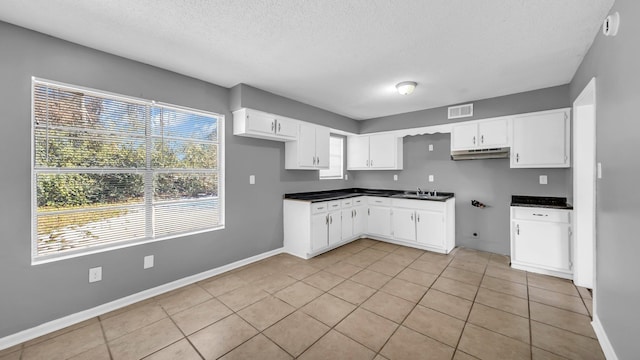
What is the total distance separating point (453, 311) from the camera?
239 centimetres

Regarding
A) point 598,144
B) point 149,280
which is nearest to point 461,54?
point 598,144

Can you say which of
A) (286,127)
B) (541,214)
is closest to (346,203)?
(286,127)

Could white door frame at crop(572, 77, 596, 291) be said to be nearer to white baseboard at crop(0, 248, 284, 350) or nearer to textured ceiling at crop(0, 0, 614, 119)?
textured ceiling at crop(0, 0, 614, 119)

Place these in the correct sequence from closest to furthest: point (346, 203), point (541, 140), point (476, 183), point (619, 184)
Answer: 1. point (619, 184)
2. point (541, 140)
3. point (476, 183)
4. point (346, 203)

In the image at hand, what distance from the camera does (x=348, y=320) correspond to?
2.26 meters

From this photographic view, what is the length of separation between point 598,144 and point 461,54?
4.59ft

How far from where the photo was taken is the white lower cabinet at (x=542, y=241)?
10.2ft

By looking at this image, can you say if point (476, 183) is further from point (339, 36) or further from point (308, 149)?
point (339, 36)

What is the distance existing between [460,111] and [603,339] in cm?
326

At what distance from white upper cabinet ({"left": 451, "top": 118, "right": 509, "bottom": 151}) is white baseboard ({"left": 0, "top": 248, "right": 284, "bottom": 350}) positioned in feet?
13.3

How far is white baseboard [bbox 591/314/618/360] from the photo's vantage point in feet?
5.64

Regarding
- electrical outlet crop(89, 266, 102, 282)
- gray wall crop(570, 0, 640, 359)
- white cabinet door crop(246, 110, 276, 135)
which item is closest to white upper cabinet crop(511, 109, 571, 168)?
gray wall crop(570, 0, 640, 359)

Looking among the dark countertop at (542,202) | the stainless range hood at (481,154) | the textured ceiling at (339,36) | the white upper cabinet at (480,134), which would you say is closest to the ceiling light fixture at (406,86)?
the textured ceiling at (339,36)

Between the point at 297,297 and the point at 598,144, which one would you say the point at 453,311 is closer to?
the point at 297,297
